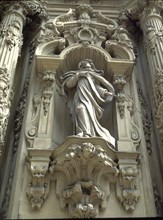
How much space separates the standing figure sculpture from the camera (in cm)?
654

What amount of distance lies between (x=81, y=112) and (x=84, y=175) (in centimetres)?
130

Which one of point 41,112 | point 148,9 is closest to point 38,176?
point 41,112

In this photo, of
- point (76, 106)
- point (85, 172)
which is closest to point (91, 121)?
point (76, 106)

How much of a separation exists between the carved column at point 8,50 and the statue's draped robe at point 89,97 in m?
1.18

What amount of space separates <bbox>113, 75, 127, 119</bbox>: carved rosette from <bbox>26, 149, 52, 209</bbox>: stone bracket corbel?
74.1 inches

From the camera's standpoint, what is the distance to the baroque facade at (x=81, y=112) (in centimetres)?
583

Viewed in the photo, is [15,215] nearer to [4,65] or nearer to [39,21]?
[4,65]

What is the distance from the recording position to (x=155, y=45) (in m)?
8.29

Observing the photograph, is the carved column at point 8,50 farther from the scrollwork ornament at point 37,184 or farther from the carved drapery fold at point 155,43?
the carved drapery fold at point 155,43

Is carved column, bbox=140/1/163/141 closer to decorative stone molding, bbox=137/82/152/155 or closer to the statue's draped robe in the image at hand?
decorative stone molding, bbox=137/82/152/155

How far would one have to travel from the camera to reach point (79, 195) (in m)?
5.57

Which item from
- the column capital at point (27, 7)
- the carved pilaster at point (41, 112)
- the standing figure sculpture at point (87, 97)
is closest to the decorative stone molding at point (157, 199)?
the standing figure sculpture at point (87, 97)

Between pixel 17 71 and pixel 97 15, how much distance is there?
9.58ft

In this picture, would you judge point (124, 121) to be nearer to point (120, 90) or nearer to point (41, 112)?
point (120, 90)
